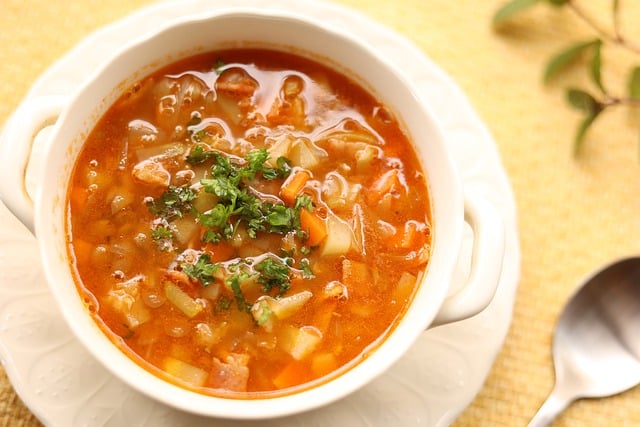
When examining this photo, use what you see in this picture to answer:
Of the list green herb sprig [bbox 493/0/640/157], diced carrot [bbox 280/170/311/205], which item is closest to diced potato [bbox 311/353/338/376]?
diced carrot [bbox 280/170/311/205]

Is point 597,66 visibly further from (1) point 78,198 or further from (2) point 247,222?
(1) point 78,198

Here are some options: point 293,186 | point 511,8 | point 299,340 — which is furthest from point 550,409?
point 511,8

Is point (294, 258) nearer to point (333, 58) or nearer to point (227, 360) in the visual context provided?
point (227, 360)

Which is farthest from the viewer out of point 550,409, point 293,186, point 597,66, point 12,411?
point 597,66

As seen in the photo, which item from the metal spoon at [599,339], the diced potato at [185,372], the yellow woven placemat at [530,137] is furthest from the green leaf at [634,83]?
the diced potato at [185,372]

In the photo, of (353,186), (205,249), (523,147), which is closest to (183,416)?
(205,249)

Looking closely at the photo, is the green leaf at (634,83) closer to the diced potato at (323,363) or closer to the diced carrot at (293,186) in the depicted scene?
the diced carrot at (293,186)
